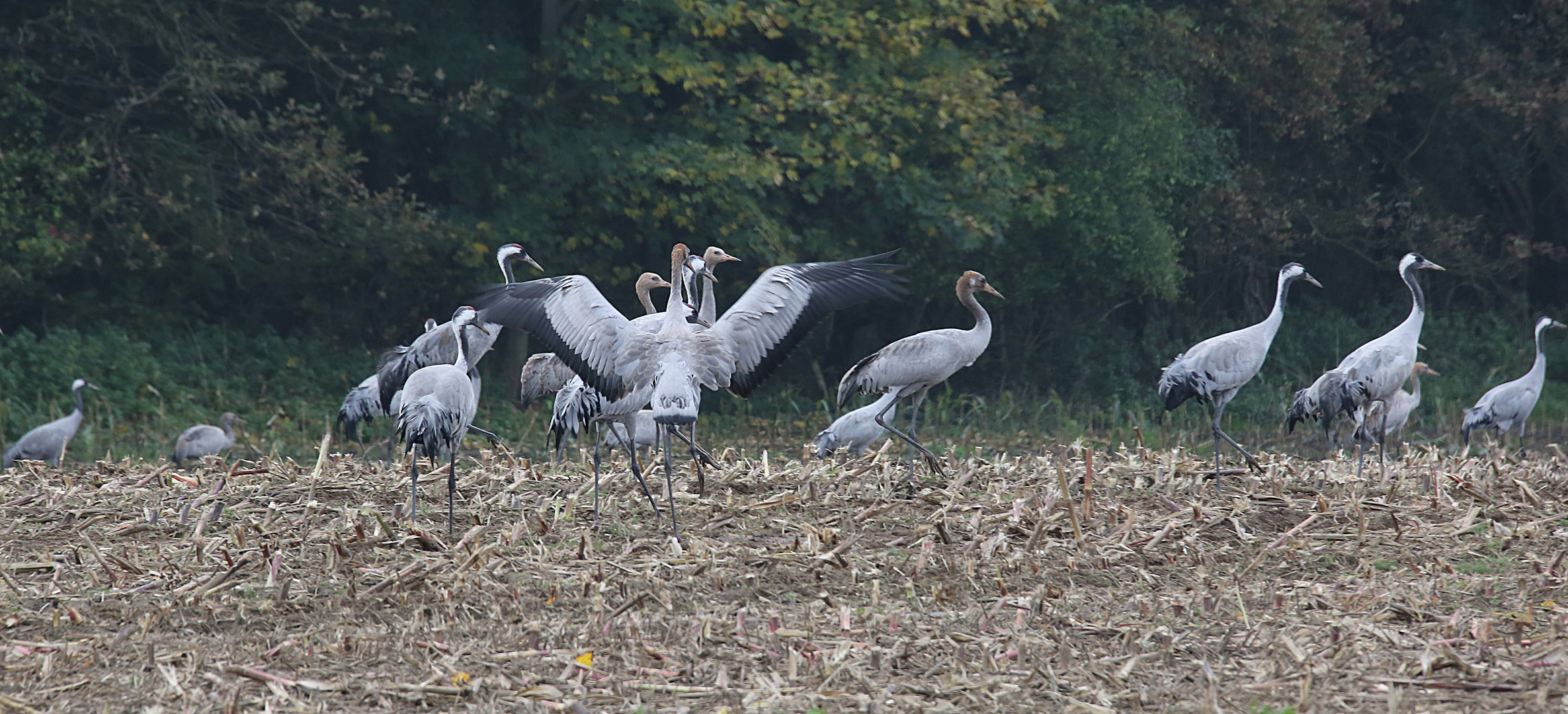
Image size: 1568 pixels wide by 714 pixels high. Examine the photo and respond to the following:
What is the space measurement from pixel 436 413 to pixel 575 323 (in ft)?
2.71

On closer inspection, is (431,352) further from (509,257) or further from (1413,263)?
(1413,263)

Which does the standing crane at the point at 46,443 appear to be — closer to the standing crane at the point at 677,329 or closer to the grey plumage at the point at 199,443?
the grey plumage at the point at 199,443

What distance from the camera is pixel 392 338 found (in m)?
17.3

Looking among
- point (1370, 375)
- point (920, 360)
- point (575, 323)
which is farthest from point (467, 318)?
point (1370, 375)

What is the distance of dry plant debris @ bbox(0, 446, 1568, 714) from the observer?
15.0 ft

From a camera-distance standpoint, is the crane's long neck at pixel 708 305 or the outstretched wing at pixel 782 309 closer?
the outstretched wing at pixel 782 309

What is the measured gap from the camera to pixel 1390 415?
11.2 metres

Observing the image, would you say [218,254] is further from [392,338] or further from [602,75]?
[602,75]

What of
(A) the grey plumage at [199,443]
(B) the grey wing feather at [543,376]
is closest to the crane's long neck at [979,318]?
(B) the grey wing feather at [543,376]

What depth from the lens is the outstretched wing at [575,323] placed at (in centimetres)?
723

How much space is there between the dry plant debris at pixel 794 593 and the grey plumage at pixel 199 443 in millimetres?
4381

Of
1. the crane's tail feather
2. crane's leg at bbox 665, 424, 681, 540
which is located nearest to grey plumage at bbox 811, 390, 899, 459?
crane's leg at bbox 665, 424, 681, 540

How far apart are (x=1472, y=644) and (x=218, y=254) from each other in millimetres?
13232

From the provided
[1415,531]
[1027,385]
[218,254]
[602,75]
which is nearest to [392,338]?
[218,254]
